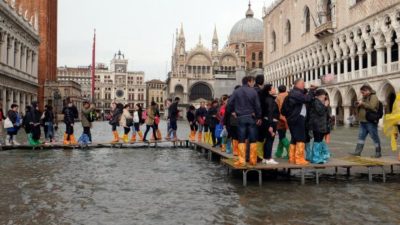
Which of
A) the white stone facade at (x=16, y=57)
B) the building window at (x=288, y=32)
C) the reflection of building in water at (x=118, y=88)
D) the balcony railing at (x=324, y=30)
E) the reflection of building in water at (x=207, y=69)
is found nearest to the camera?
the white stone facade at (x=16, y=57)

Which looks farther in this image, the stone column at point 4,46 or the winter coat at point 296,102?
the stone column at point 4,46

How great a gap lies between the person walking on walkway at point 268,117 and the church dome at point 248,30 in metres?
108

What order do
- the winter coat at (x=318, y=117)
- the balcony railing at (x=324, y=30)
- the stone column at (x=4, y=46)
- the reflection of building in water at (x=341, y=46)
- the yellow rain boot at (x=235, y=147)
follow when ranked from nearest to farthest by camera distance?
the winter coat at (x=318, y=117) < the yellow rain boot at (x=235, y=147) < the reflection of building in water at (x=341, y=46) < the stone column at (x=4, y=46) < the balcony railing at (x=324, y=30)

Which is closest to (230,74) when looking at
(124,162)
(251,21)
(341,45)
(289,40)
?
(251,21)

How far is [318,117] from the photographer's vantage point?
32.6 ft

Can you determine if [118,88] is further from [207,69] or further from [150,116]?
[150,116]

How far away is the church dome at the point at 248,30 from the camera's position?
116 m

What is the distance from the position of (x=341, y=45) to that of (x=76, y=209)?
42920mm

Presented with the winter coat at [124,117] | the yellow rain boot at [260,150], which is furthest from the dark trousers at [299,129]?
the winter coat at [124,117]

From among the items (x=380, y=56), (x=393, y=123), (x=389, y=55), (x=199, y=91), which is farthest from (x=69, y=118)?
(x=199, y=91)

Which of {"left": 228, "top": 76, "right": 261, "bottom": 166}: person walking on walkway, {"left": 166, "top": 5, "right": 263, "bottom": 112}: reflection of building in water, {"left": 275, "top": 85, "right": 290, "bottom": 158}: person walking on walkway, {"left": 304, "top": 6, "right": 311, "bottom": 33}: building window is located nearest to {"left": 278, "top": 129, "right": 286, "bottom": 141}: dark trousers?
{"left": 275, "top": 85, "right": 290, "bottom": 158}: person walking on walkway

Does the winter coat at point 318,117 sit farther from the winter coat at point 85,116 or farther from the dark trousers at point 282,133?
the winter coat at point 85,116

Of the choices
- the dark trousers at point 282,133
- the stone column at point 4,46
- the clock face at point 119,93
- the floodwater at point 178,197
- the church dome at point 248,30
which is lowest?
the floodwater at point 178,197

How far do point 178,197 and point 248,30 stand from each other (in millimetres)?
111837
